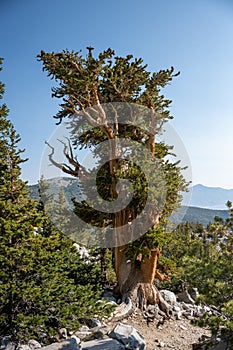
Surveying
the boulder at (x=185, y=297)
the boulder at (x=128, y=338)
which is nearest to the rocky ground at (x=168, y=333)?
the boulder at (x=128, y=338)

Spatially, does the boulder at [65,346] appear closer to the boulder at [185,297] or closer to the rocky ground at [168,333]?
the rocky ground at [168,333]

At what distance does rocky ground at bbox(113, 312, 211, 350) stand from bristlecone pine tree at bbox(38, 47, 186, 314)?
99 centimetres

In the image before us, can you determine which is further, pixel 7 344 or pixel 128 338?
pixel 128 338

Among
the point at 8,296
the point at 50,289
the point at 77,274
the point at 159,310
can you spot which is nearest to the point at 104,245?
the point at 77,274

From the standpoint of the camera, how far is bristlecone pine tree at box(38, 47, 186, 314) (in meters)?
12.0

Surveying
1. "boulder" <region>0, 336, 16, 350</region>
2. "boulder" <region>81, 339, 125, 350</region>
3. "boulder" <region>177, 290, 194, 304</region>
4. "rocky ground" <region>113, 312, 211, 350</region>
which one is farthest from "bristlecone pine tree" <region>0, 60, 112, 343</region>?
"boulder" <region>177, 290, 194, 304</region>

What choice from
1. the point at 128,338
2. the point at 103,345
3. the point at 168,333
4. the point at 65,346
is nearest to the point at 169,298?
the point at 168,333

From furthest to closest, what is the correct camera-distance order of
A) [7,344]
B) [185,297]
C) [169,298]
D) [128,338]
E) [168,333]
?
[185,297]
[169,298]
[168,333]
[128,338]
[7,344]

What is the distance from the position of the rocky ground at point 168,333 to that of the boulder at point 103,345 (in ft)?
5.91

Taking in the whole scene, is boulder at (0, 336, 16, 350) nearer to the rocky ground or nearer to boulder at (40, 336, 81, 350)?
boulder at (40, 336, 81, 350)

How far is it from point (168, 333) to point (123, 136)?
→ 8.70 metres

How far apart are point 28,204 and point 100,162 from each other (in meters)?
5.96

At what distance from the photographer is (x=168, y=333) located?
34.8 ft

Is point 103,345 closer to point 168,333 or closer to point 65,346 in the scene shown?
point 65,346
